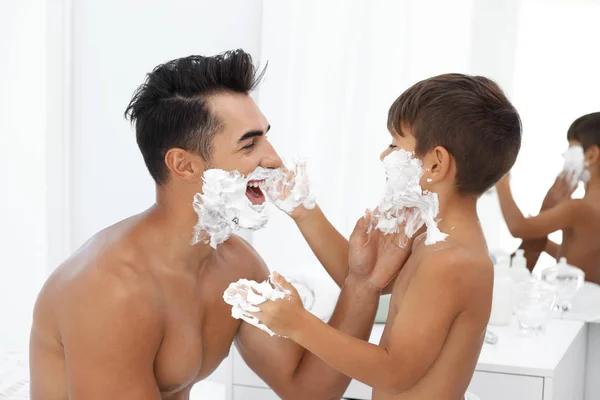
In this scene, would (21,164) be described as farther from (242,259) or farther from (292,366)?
(292,366)

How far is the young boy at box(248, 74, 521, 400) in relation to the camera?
1.35 m

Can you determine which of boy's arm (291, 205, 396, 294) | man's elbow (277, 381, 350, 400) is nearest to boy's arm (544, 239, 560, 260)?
boy's arm (291, 205, 396, 294)

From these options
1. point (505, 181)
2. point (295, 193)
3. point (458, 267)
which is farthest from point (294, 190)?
point (505, 181)

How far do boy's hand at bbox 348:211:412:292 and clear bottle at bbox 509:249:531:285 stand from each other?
93 cm

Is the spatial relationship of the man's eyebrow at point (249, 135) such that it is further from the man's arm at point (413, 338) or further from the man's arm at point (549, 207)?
the man's arm at point (549, 207)

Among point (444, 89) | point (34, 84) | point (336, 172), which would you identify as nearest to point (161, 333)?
point (444, 89)

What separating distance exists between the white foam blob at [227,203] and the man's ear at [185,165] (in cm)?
2

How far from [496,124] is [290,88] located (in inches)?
50.5

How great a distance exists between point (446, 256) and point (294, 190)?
332mm

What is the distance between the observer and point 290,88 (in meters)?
2.61

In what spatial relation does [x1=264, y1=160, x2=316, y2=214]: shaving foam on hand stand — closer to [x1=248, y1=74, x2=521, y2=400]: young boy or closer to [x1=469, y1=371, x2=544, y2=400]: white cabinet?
[x1=248, y1=74, x2=521, y2=400]: young boy

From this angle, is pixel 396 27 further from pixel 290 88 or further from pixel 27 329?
pixel 27 329

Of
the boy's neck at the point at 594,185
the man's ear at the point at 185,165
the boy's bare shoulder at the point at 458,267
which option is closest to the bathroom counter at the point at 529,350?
the boy's neck at the point at 594,185

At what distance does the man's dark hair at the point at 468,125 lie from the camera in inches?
54.8
